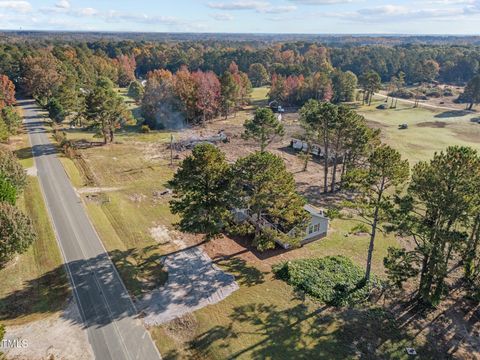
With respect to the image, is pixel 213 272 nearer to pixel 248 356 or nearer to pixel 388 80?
A: pixel 248 356

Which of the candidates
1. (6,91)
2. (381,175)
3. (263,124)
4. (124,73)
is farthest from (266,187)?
(124,73)

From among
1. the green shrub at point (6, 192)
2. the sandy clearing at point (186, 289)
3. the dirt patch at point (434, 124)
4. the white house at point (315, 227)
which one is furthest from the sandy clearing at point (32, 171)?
the dirt patch at point (434, 124)

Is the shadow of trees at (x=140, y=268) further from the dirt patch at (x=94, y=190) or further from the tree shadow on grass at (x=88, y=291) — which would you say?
the dirt patch at (x=94, y=190)

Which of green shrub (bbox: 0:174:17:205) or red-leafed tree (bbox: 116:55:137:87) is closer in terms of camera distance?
green shrub (bbox: 0:174:17:205)

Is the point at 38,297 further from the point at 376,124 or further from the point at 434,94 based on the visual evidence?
the point at 434,94

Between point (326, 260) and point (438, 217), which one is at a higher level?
point (438, 217)

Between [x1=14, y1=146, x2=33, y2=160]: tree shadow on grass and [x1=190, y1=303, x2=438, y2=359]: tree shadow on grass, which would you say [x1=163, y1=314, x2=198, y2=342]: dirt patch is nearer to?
[x1=190, y1=303, x2=438, y2=359]: tree shadow on grass

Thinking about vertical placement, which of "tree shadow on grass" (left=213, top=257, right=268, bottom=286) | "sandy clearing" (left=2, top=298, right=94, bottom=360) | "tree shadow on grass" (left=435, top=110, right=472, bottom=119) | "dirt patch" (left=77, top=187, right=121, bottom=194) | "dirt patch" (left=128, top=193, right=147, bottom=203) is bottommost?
"tree shadow on grass" (left=213, top=257, right=268, bottom=286)

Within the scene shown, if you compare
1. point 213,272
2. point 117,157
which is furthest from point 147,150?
point 213,272

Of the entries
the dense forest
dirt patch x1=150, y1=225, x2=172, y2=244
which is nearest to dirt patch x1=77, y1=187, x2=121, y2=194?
Result: dirt patch x1=150, y1=225, x2=172, y2=244
